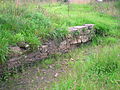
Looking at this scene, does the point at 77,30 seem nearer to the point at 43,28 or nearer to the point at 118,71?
the point at 43,28

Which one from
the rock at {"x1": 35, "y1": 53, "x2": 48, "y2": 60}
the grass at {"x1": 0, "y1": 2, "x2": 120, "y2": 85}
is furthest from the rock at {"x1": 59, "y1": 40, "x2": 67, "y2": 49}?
the rock at {"x1": 35, "y1": 53, "x2": 48, "y2": 60}

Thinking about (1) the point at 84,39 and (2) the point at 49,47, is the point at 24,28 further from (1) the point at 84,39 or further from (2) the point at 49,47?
(1) the point at 84,39

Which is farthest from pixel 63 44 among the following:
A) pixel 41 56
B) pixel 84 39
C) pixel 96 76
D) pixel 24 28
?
pixel 96 76

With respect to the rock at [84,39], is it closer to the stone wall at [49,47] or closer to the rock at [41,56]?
the stone wall at [49,47]

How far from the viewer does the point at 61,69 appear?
4.59 meters

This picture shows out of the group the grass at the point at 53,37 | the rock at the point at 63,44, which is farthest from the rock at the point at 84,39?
the rock at the point at 63,44

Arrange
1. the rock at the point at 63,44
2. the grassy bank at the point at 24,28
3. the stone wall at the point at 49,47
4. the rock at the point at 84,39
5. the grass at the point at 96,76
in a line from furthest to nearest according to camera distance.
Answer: the rock at the point at 84,39 → the rock at the point at 63,44 → the grassy bank at the point at 24,28 → the stone wall at the point at 49,47 → the grass at the point at 96,76

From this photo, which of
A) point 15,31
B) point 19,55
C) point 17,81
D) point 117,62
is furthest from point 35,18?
point 117,62

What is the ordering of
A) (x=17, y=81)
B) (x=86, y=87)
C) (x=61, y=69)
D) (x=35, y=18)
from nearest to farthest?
(x=86, y=87), (x=17, y=81), (x=61, y=69), (x=35, y=18)

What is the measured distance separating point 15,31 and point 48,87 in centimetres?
169

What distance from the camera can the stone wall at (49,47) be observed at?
4.14 m

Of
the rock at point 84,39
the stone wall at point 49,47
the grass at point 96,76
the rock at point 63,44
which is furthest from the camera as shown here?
the rock at point 84,39

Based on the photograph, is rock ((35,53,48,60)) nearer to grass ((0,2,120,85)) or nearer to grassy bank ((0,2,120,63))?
grass ((0,2,120,85))

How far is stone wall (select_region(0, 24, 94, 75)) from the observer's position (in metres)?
4.14
